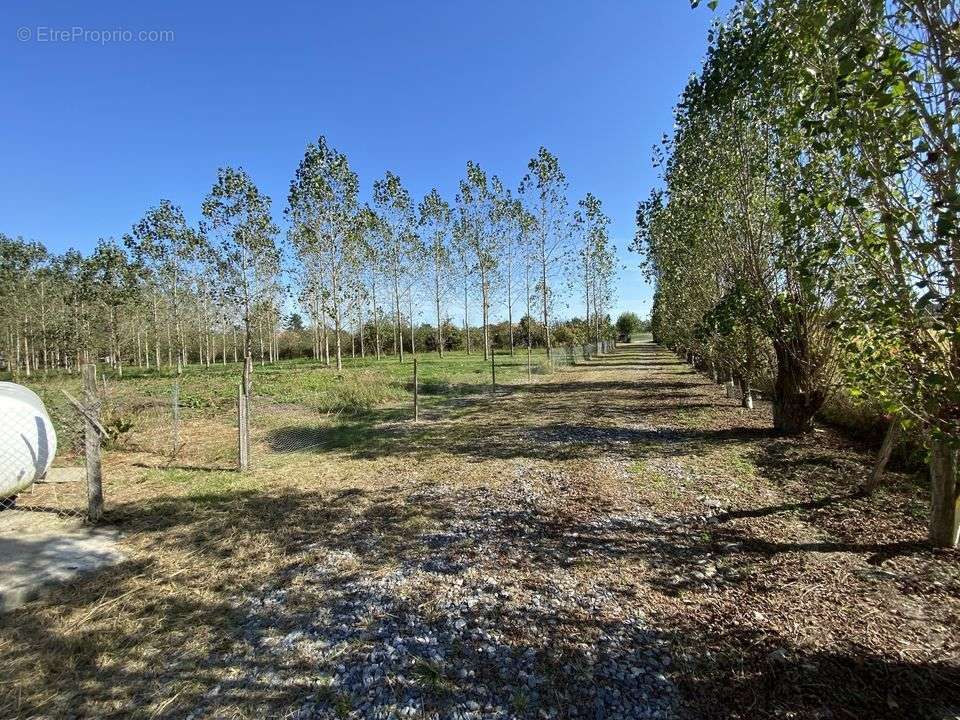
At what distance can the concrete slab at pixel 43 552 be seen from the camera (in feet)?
11.5

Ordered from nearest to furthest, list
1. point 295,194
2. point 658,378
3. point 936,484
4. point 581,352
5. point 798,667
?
point 798,667 < point 936,484 < point 658,378 < point 295,194 < point 581,352

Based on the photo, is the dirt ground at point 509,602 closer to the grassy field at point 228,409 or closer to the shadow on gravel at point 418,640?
the shadow on gravel at point 418,640

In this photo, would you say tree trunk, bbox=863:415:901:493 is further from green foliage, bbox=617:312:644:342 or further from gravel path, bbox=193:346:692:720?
green foliage, bbox=617:312:644:342

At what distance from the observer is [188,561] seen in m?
4.13

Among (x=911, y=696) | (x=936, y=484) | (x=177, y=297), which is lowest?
(x=911, y=696)

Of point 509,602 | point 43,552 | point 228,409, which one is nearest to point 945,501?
point 509,602

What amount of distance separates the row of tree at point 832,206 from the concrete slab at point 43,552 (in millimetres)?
6278

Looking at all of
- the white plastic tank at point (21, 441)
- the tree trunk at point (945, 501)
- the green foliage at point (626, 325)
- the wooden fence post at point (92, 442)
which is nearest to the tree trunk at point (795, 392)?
the tree trunk at point (945, 501)

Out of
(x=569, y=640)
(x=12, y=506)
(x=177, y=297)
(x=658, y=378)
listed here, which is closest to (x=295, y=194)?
(x=177, y=297)

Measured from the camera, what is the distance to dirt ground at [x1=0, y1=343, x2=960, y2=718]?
96.5 inches

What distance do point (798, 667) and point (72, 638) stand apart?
451 centimetres

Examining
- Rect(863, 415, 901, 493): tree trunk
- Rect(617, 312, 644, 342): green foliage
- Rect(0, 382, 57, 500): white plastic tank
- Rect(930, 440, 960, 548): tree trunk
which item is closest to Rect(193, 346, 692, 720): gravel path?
Rect(930, 440, 960, 548): tree trunk

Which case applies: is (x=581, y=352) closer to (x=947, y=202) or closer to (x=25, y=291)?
(x=947, y=202)

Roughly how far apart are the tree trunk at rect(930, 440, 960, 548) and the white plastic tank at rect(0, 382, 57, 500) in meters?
9.21
